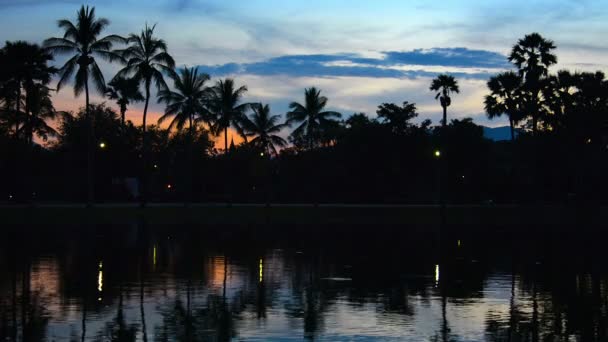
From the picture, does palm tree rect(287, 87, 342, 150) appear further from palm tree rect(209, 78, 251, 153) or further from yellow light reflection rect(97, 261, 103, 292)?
yellow light reflection rect(97, 261, 103, 292)

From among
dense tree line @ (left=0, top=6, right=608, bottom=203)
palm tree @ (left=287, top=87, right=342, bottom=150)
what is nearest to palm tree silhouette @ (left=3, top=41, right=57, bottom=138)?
dense tree line @ (left=0, top=6, right=608, bottom=203)

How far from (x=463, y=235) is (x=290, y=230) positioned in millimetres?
8947

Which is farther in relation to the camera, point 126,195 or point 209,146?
point 209,146

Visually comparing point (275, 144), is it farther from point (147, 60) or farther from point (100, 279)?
point (100, 279)

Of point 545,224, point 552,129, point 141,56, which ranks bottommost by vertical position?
point 545,224

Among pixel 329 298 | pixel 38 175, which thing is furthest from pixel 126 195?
pixel 329 298

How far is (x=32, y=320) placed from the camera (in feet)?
47.0

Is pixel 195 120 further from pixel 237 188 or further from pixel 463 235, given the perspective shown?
pixel 463 235

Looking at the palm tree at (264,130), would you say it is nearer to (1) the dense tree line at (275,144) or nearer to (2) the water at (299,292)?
A: (1) the dense tree line at (275,144)

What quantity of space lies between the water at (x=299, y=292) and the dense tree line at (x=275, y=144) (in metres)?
33.6

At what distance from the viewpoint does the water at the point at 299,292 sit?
45.0 ft

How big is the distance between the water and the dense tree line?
33.6 m

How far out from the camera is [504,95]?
69812 mm

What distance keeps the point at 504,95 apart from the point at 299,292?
5402 cm
